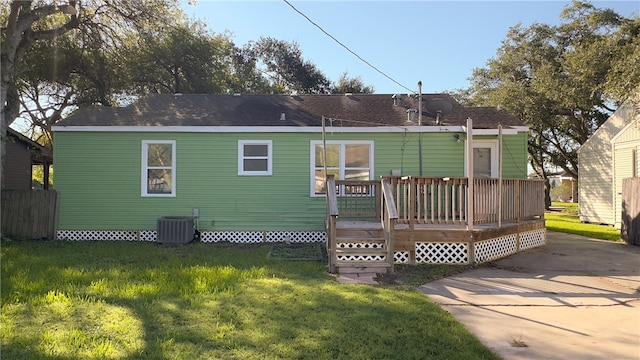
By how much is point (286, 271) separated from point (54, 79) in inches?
707

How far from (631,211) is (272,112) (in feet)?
34.5

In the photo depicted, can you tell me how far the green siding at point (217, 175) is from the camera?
10492mm

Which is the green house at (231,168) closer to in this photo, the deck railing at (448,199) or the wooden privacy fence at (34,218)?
the wooden privacy fence at (34,218)

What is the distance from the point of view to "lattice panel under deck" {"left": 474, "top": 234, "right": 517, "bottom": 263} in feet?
25.9

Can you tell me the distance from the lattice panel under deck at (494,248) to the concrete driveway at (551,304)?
0.20 m

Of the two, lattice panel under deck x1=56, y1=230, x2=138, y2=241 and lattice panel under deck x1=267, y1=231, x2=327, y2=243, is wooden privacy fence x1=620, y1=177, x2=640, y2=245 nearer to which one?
lattice panel under deck x1=267, y1=231, x2=327, y2=243

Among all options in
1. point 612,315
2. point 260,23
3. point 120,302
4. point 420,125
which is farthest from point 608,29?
point 120,302

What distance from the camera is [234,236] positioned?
10570 millimetres

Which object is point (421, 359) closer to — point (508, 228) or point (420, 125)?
point (508, 228)

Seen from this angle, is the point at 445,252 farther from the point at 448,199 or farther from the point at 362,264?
the point at 362,264

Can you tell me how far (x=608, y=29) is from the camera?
→ 20.5m

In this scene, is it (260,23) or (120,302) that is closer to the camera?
(120,302)

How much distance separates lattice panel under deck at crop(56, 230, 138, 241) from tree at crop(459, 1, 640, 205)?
1805cm

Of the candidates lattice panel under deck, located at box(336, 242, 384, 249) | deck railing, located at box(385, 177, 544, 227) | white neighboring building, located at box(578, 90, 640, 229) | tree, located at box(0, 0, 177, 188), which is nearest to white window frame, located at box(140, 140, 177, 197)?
tree, located at box(0, 0, 177, 188)
